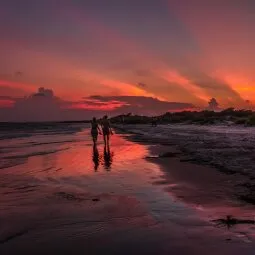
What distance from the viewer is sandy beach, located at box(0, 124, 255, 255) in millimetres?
5961

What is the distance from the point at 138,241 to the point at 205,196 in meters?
3.87

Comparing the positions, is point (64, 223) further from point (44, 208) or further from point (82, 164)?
point (82, 164)

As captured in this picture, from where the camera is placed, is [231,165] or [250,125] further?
[250,125]

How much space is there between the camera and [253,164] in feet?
47.8

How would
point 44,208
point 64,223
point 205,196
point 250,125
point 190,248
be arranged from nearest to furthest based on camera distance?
1. point 190,248
2. point 64,223
3. point 44,208
4. point 205,196
5. point 250,125

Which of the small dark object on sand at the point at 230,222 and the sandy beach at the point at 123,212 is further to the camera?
the small dark object on sand at the point at 230,222

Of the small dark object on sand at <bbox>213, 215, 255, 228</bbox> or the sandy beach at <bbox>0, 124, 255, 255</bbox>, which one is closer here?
the sandy beach at <bbox>0, 124, 255, 255</bbox>

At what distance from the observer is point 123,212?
26.5 ft

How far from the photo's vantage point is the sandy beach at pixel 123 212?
235 inches

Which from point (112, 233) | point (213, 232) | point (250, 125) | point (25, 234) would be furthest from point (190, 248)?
point (250, 125)

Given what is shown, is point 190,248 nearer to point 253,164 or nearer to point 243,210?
point 243,210

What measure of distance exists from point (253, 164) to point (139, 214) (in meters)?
8.19

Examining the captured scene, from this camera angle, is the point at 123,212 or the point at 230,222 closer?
the point at 230,222

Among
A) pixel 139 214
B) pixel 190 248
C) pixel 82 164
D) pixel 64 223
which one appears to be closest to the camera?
pixel 190 248
